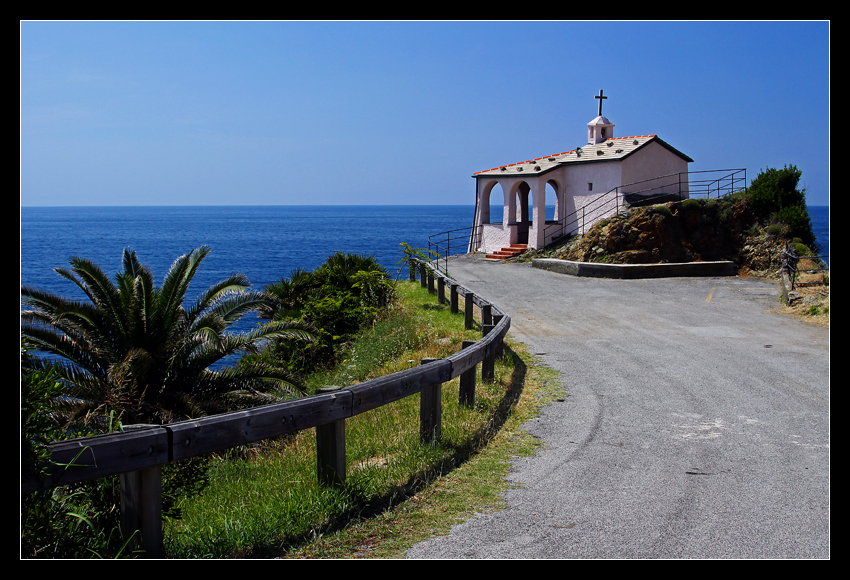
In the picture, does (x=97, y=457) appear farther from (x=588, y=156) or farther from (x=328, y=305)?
(x=588, y=156)

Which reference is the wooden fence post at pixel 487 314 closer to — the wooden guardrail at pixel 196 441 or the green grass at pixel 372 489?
the green grass at pixel 372 489

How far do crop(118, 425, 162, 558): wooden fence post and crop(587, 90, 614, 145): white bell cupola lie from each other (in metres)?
31.6

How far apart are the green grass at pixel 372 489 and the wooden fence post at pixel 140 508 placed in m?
0.25

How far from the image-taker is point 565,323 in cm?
1395

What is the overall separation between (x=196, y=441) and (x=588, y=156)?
28.4 metres

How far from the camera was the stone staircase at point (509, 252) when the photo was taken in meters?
30.3

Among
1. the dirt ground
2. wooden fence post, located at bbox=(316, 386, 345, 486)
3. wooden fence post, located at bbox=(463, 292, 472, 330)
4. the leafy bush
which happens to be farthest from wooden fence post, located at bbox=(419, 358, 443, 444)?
the dirt ground

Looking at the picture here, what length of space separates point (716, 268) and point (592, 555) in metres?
22.0

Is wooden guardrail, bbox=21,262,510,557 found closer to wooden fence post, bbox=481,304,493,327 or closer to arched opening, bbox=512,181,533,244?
wooden fence post, bbox=481,304,493,327

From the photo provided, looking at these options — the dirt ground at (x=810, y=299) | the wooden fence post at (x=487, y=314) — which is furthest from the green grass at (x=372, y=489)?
the dirt ground at (x=810, y=299)

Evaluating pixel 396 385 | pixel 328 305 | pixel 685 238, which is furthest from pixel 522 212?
pixel 396 385

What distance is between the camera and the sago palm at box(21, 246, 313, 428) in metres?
11.6

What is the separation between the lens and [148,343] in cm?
1223
